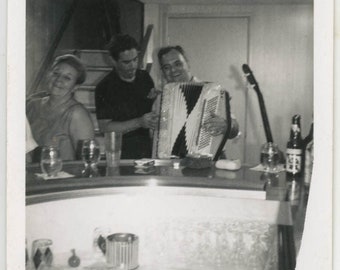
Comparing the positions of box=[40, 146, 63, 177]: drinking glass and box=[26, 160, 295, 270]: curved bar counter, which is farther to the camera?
box=[40, 146, 63, 177]: drinking glass

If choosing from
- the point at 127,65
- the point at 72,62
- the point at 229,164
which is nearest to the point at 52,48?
the point at 72,62

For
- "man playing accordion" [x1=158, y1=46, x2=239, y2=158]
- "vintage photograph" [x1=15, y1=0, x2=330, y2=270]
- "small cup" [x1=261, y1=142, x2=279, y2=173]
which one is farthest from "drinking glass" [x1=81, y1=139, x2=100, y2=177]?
"small cup" [x1=261, y1=142, x2=279, y2=173]

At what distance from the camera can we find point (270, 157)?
0.92 m

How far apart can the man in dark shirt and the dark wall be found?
0.03 meters

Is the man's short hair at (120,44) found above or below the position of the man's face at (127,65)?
above

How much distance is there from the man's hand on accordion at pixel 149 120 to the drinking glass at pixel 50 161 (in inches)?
8.8

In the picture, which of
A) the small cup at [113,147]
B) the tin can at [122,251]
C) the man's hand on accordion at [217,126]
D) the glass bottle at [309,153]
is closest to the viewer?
the glass bottle at [309,153]

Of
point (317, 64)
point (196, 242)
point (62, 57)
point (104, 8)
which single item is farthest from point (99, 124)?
point (317, 64)

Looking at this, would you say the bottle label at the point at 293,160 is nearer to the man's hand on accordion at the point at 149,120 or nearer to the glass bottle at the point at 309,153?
the glass bottle at the point at 309,153

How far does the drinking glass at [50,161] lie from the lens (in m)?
0.87

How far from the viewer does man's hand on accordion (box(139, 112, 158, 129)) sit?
112 cm

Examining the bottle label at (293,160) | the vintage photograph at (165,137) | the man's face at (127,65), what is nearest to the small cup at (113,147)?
the vintage photograph at (165,137)

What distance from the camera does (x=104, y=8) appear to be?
112 centimetres

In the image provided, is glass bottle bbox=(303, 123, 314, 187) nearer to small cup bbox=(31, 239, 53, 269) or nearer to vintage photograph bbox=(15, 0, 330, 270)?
Result: vintage photograph bbox=(15, 0, 330, 270)
